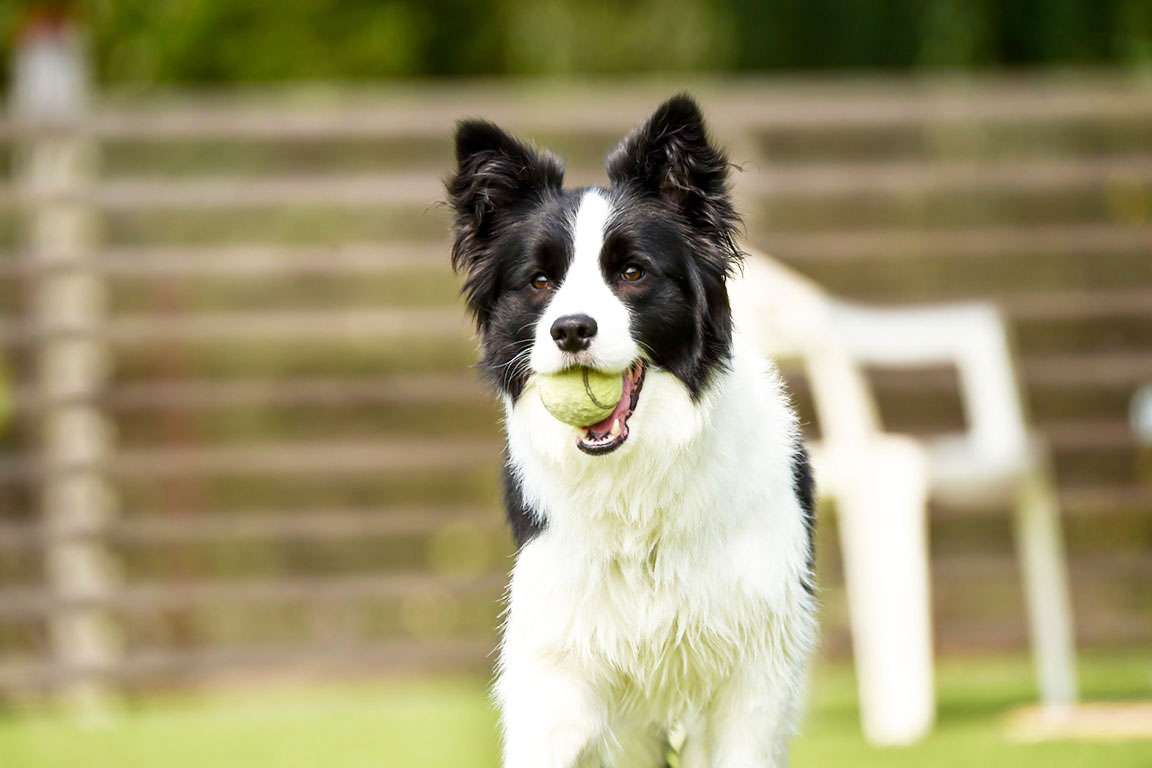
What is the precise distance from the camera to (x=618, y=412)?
3.02 m

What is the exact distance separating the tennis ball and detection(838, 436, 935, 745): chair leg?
2.21m

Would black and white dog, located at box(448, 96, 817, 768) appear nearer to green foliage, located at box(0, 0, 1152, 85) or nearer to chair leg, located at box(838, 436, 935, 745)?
chair leg, located at box(838, 436, 935, 745)

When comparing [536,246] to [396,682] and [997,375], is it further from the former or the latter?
[396,682]

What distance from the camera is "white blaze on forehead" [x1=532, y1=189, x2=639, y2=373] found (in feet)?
9.39

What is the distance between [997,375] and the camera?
5277mm

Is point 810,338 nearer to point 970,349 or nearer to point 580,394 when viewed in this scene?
point 970,349

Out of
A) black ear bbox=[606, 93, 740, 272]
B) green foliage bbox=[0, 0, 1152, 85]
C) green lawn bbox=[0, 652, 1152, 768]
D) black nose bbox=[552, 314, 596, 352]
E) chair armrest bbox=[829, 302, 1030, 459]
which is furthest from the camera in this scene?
green foliage bbox=[0, 0, 1152, 85]

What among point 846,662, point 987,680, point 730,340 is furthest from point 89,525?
point 730,340

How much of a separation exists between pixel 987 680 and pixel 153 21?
232 inches

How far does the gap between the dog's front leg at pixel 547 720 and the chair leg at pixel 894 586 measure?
2.07 m

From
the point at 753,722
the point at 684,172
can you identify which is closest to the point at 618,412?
the point at 684,172

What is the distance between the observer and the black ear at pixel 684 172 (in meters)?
3.10

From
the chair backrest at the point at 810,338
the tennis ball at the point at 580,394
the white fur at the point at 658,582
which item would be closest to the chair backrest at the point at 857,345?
the chair backrest at the point at 810,338

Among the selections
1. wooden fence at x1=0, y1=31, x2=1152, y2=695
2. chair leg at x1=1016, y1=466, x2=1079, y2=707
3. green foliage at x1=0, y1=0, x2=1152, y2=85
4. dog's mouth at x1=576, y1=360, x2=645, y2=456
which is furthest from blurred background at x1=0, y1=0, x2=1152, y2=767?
dog's mouth at x1=576, y1=360, x2=645, y2=456
